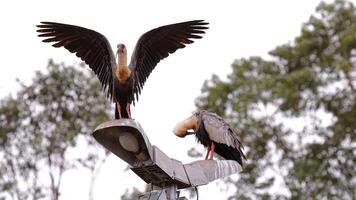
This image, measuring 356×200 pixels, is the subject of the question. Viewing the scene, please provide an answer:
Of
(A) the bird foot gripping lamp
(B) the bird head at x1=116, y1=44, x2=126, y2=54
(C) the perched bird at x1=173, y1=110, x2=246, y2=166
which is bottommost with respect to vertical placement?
(A) the bird foot gripping lamp

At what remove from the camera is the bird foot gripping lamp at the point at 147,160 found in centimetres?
430

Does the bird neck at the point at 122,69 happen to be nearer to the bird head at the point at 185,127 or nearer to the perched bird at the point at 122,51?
the perched bird at the point at 122,51

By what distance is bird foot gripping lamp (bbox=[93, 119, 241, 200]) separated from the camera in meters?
4.30

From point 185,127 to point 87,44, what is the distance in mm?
1062

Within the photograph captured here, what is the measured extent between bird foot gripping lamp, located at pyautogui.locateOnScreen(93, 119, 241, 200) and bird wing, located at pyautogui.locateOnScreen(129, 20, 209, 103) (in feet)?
3.54

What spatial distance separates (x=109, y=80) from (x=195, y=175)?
45.9 inches

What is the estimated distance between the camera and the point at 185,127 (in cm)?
580

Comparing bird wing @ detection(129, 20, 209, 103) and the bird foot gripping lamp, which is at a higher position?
bird wing @ detection(129, 20, 209, 103)

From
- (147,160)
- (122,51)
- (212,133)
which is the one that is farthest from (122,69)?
(147,160)

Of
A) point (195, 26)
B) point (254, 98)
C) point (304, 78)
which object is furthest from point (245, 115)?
point (195, 26)

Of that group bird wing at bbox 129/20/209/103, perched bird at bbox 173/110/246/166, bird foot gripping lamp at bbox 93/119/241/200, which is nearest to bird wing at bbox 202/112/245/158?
perched bird at bbox 173/110/246/166

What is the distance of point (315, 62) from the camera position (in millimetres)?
14625

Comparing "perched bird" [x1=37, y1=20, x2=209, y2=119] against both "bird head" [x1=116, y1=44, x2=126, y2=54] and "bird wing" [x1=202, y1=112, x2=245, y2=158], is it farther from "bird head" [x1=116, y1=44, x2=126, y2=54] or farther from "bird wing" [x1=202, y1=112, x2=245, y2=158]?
"bird wing" [x1=202, y1=112, x2=245, y2=158]

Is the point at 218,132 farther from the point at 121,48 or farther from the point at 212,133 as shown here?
the point at 121,48
